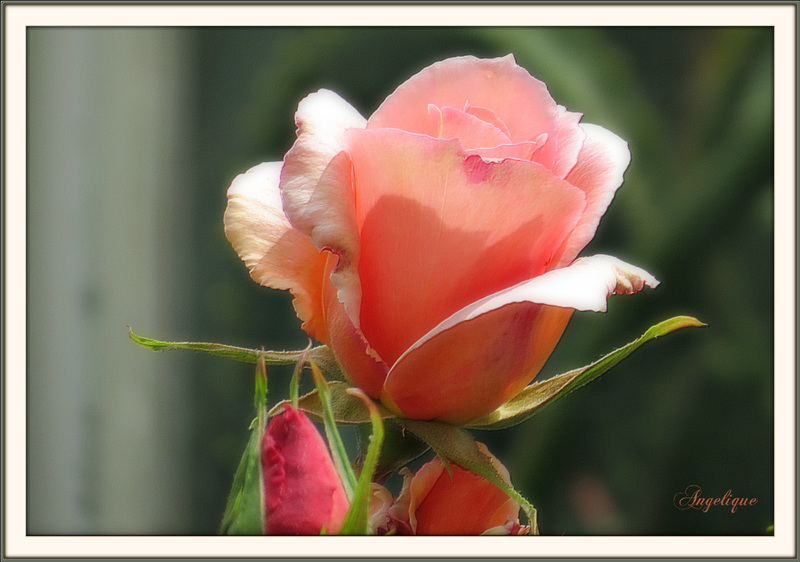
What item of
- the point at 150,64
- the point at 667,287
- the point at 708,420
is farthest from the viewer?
the point at 150,64

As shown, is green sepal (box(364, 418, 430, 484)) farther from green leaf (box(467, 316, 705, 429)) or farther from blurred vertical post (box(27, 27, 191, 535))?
blurred vertical post (box(27, 27, 191, 535))

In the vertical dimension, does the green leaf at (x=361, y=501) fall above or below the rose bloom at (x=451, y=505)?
above

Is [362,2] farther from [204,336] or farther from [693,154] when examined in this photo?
[204,336]

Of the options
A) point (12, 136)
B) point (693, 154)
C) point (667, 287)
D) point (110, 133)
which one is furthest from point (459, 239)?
point (110, 133)

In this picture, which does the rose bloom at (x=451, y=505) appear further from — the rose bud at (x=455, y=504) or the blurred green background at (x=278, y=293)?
the blurred green background at (x=278, y=293)

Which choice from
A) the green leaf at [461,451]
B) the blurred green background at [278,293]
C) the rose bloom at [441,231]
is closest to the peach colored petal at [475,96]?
the rose bloom at [441,231]

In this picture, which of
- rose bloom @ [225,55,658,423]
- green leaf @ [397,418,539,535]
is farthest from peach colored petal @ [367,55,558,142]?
green leaf @ [397,418,539,535]
